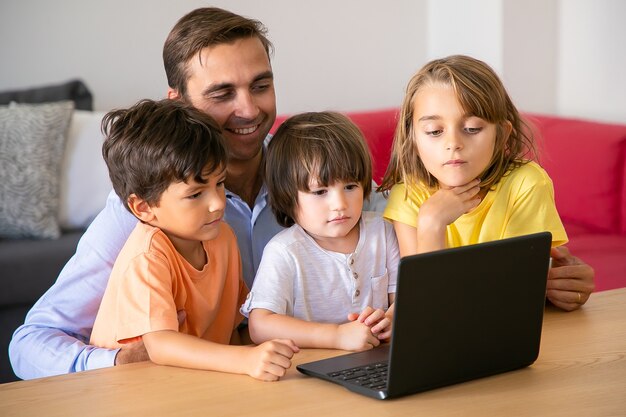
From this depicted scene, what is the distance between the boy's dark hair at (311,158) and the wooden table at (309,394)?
39 cm

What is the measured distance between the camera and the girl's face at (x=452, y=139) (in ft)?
5.73

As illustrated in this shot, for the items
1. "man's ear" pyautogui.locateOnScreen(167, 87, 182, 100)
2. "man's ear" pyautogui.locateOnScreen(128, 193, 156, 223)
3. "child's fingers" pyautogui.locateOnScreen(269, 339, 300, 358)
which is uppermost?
"man's ear" pyautogui.locateOnScreen(167, 87, 182, 100)

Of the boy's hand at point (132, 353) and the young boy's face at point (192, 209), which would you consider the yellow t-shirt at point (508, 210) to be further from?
the boy's hand at point (132, 353)

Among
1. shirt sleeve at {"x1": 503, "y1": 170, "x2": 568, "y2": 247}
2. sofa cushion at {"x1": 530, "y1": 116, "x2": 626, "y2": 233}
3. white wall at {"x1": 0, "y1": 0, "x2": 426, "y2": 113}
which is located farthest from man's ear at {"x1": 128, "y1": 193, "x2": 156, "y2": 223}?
white wall at {"x1": 0, "y1": 0, "x2": 426, "y2": 113}

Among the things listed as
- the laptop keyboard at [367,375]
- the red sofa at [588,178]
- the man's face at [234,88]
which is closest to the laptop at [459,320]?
the laptop keyboard at [367,375]

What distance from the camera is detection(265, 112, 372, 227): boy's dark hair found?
5.76 feet

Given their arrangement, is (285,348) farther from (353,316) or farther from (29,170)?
(29,170)

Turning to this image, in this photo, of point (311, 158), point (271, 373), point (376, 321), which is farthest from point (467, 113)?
point (271, 373)

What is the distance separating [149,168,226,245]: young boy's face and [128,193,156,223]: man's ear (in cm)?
3

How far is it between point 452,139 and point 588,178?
1807 millimetres

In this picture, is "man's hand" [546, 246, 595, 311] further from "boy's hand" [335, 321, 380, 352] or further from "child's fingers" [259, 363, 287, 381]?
"child's fingers" [259, 363, 287, 381]

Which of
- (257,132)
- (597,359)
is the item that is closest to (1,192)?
(257,132)

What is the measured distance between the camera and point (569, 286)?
173 centimetres

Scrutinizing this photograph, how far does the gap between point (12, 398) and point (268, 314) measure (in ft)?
1.54
